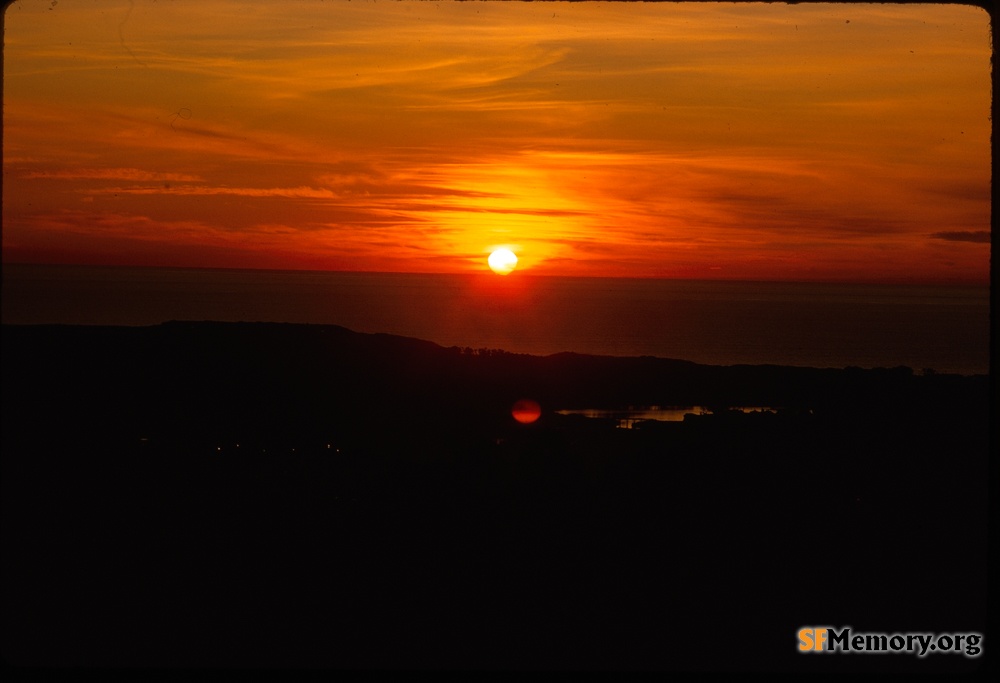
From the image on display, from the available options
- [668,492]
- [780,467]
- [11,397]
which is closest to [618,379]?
[780,467]

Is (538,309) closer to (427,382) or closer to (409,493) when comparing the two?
(427,382)

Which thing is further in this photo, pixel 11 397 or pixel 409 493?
pixel 11 397

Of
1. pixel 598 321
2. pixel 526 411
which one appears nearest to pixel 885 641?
pixel 526 411

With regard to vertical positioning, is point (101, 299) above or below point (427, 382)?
above

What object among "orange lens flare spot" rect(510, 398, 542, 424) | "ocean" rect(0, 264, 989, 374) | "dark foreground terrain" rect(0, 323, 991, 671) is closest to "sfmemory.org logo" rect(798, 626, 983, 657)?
"dark foreground terrain" rect(0, 323, 991, 671)

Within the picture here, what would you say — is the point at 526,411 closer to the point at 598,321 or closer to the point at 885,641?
the point at 885,641

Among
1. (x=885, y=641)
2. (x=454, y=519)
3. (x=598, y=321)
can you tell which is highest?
(x=598, y=321)

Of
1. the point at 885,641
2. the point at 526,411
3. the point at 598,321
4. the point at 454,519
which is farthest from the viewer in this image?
the point at 598,321

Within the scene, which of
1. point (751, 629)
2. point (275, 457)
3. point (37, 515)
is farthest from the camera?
point (275, 457)
